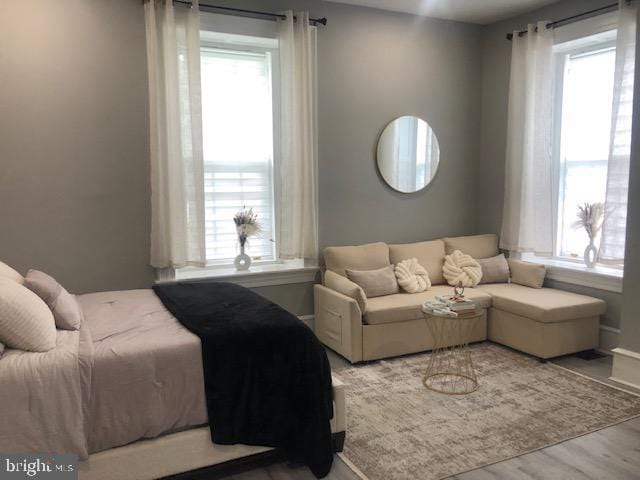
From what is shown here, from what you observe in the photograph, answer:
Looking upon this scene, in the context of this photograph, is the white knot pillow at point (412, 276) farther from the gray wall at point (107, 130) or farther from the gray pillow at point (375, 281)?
the gray wall at point (107, 130)

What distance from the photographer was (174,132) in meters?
4.00

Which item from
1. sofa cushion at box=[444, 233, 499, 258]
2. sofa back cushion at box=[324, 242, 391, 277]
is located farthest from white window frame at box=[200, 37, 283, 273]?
sofa cushion at box=[444, 233, 499, 258]

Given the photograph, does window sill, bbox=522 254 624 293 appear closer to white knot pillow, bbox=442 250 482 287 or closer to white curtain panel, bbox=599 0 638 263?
white curtain panel, bbox=599 0 638 263

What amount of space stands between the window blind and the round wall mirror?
1.15 metres

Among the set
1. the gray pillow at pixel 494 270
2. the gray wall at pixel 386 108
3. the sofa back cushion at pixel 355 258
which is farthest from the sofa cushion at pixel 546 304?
the gray wall at pixel 386 108

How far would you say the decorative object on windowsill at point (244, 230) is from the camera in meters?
4.39

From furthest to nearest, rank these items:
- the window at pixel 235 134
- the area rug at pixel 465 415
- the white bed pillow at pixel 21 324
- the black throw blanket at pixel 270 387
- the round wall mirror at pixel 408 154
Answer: the round wall mirror at pixel 408 154 → the window at pixel 235 134 → the area rug at pixel 465 415 → the black throw blanket at pixel 270 387 → the white bed pillow at pixel 21 324

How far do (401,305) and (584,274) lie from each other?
1647 millimetres

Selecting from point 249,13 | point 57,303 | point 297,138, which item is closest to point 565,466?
point 57,303

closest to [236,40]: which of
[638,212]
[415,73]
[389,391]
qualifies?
[415,73]

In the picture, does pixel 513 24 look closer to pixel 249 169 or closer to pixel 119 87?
pixel 249 169

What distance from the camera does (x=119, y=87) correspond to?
3.93 metres

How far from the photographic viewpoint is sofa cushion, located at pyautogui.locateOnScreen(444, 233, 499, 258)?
5047 millimetres

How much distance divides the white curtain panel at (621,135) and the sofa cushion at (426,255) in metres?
1.44
